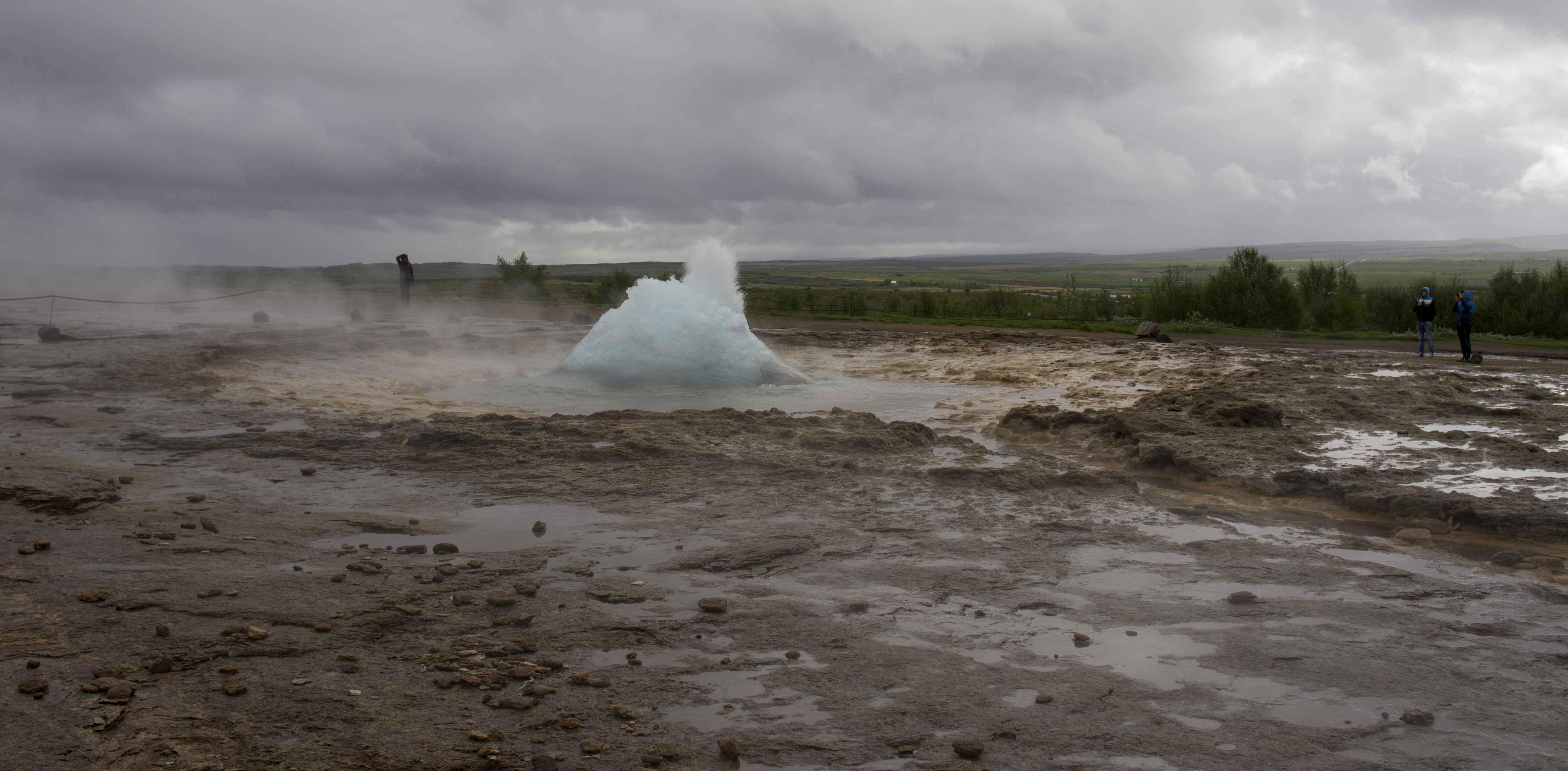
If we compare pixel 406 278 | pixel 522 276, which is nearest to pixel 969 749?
pixel 406 278

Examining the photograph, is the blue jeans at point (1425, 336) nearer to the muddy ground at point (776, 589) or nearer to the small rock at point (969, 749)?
the muddy ground at point (776, 589)

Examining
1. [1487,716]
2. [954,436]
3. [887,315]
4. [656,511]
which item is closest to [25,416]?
[656,511]

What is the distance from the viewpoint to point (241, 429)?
836 centimetres

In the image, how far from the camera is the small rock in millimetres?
2994

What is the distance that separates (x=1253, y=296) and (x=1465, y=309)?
11.5 meters

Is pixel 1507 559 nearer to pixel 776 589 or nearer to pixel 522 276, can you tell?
pixel 776 589

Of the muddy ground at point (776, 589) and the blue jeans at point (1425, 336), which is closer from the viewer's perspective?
the muddy ground at point (776, 589)

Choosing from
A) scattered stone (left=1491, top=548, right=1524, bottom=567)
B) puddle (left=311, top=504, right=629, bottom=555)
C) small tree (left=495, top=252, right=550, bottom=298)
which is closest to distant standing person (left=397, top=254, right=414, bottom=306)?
small tree (left=495, top=252, right=550, bottom=298)

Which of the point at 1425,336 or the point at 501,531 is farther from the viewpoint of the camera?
the point at 1425,336

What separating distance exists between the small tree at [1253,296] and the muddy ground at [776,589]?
69.0 ft

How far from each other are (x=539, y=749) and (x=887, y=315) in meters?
30.3

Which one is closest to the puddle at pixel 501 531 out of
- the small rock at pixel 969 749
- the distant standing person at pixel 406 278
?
the small rock at pixel 969 749

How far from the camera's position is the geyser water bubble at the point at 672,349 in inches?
495

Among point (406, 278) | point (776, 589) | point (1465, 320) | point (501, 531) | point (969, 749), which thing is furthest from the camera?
point (406, 278)
